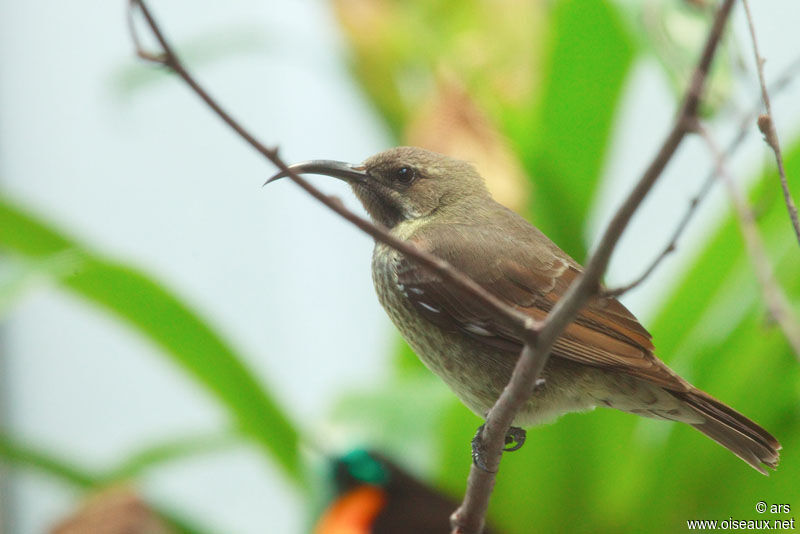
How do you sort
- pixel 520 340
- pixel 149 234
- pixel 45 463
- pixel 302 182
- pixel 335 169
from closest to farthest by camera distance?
pixel 302 182, pixel 520 340, pixel 335 169, pixel 45 463, pixel 149 234

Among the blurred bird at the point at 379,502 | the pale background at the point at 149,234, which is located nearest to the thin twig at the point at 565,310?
the blurred bird at the point at 379,502

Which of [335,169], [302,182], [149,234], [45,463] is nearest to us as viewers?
[302,182]

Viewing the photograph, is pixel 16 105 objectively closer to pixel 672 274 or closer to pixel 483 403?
pixel 672 274

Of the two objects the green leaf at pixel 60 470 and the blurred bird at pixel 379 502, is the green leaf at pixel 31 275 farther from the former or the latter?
the blurred bird at pixel 379 502

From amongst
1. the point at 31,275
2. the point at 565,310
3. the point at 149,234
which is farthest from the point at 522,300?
the point at 149,234

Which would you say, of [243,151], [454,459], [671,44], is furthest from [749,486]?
[243,151]

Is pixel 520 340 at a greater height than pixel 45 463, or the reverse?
pixel 45 463

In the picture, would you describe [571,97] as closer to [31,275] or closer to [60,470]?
[31,275]

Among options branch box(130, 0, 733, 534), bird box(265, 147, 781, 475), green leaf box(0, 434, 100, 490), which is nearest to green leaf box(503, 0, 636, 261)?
bird box(265, 147, 781, 475)
